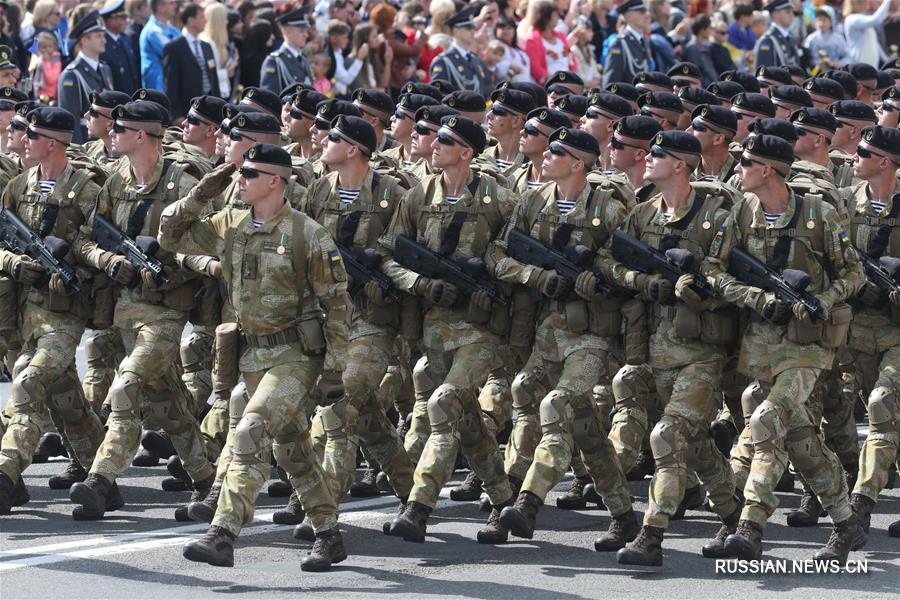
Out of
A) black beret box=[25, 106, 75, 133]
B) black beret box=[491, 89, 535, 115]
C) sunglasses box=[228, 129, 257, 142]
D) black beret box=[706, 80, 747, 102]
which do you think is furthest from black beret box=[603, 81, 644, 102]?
black beret box=[25, 106, 75, 133]

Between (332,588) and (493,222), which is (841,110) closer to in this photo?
(493,222)

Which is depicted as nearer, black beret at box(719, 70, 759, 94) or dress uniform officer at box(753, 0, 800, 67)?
black beret at box(719, 70, 759, 94)

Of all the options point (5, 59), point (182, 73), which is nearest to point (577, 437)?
point (5, 59)

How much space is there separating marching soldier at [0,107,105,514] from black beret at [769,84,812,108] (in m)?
5.07

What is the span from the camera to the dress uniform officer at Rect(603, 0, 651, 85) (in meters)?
19.6

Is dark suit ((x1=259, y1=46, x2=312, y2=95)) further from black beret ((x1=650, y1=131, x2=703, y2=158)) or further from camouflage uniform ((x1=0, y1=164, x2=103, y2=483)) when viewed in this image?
black beret ((x1=650, y1=131, x2=703, y2=158))

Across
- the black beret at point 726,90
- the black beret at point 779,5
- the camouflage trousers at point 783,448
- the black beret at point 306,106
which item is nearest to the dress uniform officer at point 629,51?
the black beret at point 779,5

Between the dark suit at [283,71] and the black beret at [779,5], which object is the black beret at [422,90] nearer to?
the dark suit at [283,71]

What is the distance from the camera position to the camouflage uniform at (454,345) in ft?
33.3

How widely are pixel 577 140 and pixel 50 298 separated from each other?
3160mm

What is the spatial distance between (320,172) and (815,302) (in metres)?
3.60

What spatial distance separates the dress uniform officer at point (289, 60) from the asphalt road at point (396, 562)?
25.5 ft

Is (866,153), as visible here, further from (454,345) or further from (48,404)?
(48,404)

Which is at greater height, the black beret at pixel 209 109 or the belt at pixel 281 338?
the black beret at pixel 209 109
